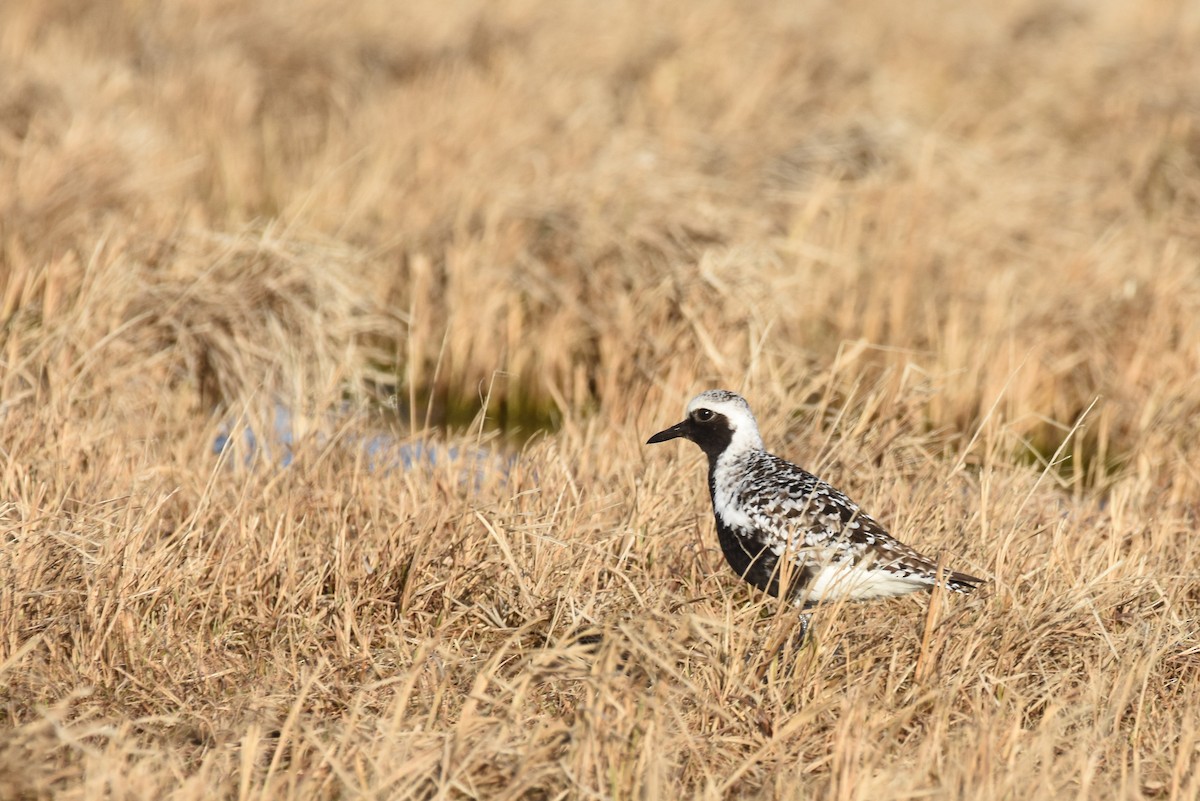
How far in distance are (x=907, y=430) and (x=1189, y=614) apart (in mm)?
1674

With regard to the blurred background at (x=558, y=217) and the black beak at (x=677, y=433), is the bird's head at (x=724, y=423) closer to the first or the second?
the black beak at (x=677, y=433)

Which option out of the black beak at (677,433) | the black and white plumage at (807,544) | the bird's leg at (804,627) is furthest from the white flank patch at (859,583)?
the black beak at (677,433)

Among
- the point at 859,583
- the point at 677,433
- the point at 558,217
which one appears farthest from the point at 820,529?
the point at 558,217

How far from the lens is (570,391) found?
25.3 ft

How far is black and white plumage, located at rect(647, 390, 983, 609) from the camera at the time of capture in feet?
14.3

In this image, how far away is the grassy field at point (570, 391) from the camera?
3.83 m

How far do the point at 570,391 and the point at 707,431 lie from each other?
9.00ft

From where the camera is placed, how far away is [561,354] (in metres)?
7.75

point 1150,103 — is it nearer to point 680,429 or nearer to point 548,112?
point 548,112

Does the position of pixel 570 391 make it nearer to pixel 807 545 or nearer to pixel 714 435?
pixel 714 435

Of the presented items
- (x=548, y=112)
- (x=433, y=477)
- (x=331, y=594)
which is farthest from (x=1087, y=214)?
(x=331, y=594)

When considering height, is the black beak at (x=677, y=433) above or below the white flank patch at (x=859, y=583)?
above

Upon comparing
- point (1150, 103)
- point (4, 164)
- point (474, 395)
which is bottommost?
point (474, 395)

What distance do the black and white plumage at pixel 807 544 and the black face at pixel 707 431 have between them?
0.22 metres
